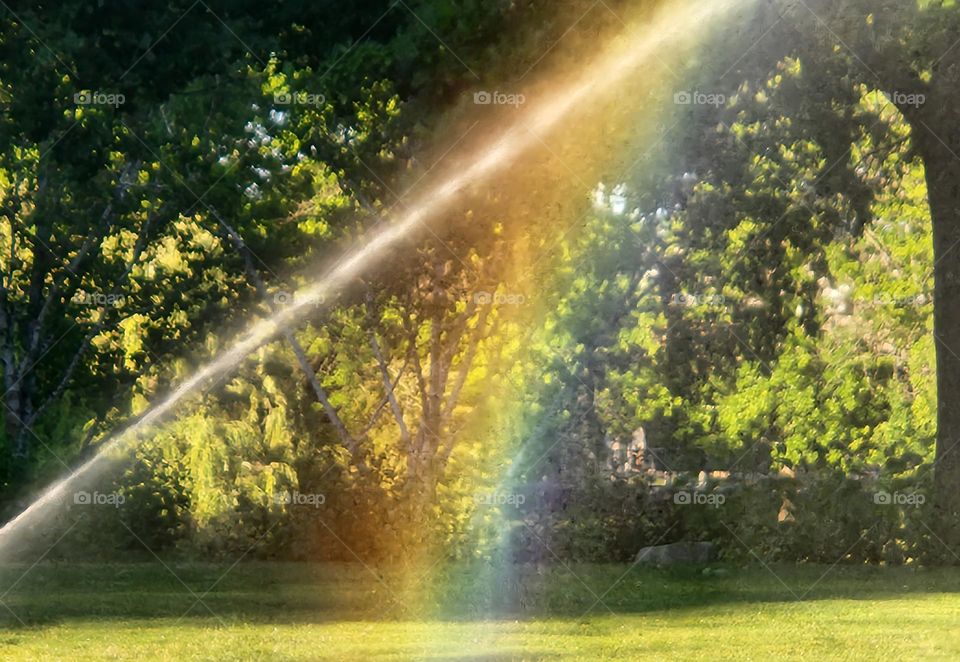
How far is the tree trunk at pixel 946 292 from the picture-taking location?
19.0 metres

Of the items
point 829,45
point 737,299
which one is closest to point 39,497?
point 737,299

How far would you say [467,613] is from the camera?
13820mm

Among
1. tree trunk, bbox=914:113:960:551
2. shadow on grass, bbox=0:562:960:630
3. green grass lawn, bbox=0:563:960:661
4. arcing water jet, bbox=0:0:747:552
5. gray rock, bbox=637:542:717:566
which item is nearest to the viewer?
green grass lawn, bbox=0:563:960:661

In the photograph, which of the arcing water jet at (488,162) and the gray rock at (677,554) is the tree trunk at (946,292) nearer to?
the arcing water jet at (488,162)

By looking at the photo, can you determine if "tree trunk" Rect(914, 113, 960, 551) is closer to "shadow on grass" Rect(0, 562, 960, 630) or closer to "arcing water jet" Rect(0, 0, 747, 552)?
"shadow on grass" Rect(0, 562, 960, 630)

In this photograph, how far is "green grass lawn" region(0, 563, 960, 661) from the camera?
1175 centimetres

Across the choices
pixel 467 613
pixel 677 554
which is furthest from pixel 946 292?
pixel 467 613

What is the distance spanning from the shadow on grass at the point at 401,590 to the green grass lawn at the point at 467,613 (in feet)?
0.08

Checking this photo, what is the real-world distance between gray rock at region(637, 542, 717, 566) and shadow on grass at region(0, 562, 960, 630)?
938mm

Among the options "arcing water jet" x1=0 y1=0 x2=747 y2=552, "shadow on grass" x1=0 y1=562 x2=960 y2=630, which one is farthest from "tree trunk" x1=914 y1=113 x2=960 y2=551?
"arcing water jet" x1=0 y1=0 x2=747 y2=552

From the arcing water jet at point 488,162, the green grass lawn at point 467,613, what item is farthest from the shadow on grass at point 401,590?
the arcing water jet at point 488,162

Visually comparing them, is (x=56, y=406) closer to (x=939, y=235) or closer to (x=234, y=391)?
(x=234, y=391)

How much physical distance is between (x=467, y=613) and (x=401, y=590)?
1.26 metres

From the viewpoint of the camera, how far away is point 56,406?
22.8 m
